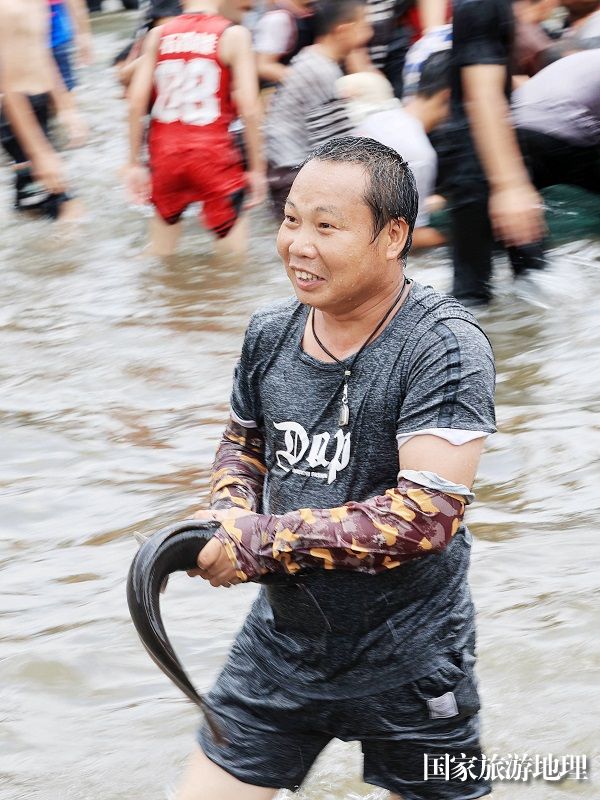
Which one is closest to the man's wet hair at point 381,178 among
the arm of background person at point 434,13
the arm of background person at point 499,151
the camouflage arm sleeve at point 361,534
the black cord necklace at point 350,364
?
the black cord necklace at point 350,364

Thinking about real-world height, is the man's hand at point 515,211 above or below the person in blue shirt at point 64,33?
above

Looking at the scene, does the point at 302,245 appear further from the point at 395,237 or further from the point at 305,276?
the point at 395,237

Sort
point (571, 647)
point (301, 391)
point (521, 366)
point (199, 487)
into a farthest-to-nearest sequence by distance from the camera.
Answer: point (521, 366), point (199, 487), point (571, 647), point (301, 391)

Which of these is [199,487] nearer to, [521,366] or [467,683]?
[521,366]

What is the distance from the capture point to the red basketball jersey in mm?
7789

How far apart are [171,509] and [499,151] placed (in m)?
2.23

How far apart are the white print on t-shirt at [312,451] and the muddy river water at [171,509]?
1326mm

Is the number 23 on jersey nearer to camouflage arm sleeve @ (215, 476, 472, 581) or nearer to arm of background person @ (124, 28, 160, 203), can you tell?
arm of background person @ (124, 28, 160, 203)

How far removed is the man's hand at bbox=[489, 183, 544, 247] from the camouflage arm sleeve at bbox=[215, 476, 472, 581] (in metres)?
3.79

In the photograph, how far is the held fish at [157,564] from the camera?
8.28 feet

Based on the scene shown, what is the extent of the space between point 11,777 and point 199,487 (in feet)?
6.12

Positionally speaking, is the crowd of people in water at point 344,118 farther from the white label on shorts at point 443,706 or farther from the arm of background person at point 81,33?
the arm of background person at point 81,33

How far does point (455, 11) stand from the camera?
6.04 meters

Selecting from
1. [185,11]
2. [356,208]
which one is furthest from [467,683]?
[185,11]
